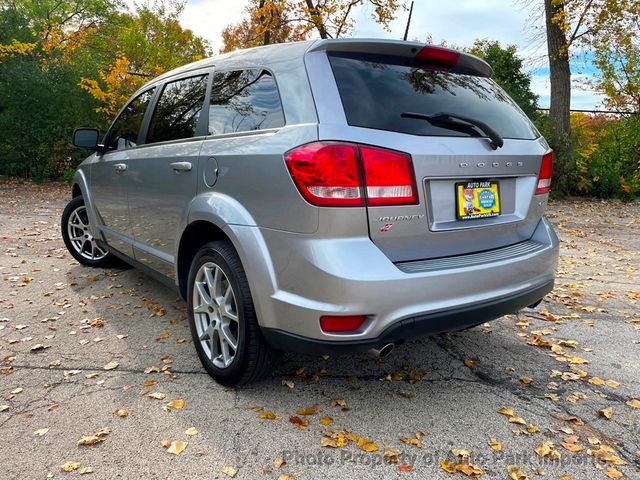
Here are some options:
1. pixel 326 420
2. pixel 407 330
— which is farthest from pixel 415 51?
pixel 326 420

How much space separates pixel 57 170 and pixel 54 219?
5.67m

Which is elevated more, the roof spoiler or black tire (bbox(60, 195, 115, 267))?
the roof spoiler

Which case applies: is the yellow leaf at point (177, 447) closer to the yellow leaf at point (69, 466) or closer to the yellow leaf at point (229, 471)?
the yellow leaf at point (229, 471)

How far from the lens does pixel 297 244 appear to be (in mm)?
2246

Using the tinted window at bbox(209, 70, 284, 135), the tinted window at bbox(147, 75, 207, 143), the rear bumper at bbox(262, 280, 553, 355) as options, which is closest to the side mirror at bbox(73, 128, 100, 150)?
the tinted window at bbox(147, 75, 207, 143)

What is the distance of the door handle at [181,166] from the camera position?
120 inches

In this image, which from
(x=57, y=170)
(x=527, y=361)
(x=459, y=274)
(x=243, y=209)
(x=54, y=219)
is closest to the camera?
(x=459, y=274)

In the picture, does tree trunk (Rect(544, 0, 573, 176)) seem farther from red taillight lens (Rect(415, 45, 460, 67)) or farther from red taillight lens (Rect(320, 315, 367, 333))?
red taillight lens (Rect(320, 315, 367, 333))

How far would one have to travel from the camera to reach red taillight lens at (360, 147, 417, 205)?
2.18 meters

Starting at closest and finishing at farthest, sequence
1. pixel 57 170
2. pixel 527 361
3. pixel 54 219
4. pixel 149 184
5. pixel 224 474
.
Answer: pixel 224 474
pixel 527 361
pixel 149 184
pixel 54 219
pixel 57 170

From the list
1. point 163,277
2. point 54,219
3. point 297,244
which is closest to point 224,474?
point 297,244

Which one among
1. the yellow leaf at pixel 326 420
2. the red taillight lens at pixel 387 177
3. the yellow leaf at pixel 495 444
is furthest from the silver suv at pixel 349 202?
the yellow leaf at pixel 495 444

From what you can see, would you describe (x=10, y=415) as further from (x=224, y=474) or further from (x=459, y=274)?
(x=459, y=274)

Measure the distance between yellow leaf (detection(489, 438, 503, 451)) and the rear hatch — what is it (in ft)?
2.92
